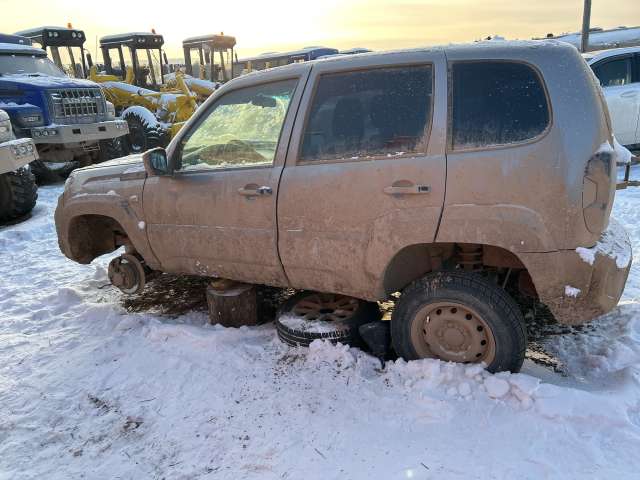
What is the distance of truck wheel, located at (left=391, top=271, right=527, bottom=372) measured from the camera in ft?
9.05

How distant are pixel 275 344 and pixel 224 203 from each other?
109 centimetres

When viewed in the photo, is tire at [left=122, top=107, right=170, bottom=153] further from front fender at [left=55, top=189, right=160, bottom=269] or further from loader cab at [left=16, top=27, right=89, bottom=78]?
front fender at [left=55, top=189, right=160, bottom=269]

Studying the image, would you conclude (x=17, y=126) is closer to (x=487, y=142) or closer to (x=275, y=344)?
(x=275, y=344)

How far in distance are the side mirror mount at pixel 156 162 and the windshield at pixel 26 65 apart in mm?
8298

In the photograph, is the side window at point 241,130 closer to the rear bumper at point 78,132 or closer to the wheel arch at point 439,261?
the wheel arch at point 439,261

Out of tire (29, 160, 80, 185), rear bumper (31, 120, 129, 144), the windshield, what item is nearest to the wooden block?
rear bumper (31, 120, 129, 144)

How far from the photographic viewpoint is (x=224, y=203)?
3.35 metres

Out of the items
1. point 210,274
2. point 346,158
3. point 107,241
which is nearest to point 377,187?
point 346,158

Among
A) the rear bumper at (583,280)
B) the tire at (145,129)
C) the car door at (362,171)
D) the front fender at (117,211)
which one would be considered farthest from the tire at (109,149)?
the rear bumper at (583,280)

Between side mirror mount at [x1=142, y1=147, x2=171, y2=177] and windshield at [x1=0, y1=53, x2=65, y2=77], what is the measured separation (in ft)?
27.2

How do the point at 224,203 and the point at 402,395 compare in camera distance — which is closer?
the point at 402,395

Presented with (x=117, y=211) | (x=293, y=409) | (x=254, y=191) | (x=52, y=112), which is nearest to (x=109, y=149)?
(x=52, y=112)

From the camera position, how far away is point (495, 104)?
2635mm

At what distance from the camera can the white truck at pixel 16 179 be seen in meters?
6.53
